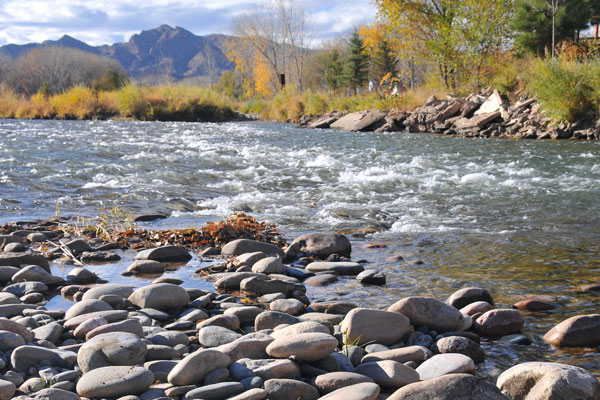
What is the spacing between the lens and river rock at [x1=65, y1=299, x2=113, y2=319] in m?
3.32

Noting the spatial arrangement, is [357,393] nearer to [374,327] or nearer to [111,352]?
[374,327]

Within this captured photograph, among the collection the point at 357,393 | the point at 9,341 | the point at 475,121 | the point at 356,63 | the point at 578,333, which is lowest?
the point at 578,333

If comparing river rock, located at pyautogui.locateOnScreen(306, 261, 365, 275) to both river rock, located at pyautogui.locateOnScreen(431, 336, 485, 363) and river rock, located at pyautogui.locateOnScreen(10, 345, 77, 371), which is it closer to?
river rock, located at pyautogui.locateOnScreen(431, 336, 485, 363)

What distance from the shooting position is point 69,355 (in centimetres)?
266

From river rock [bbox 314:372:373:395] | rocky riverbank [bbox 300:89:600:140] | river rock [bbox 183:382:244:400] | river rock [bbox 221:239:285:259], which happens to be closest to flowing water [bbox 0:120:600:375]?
river rock [bbox 221:239:285:259]

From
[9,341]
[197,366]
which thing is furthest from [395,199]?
[9,341]

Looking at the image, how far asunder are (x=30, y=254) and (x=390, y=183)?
596cm

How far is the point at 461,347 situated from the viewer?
2.89m

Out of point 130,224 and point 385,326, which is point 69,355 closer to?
point 385,326

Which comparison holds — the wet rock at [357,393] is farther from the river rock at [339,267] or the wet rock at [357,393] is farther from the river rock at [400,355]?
the river rock at [339,267]

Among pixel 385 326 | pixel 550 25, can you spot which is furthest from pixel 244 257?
pixel 550 25

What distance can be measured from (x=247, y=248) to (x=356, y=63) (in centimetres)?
4151

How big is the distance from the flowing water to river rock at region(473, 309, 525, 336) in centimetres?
11

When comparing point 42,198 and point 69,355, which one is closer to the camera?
point 69,355
